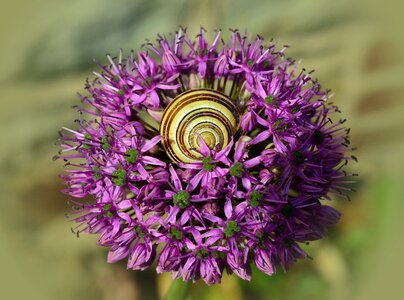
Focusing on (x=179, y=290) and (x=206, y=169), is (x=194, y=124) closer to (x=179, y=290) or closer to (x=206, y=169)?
(x=206, y=169)

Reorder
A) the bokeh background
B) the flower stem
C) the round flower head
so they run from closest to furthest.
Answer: the round flower head < the flower stem < the bokeh background

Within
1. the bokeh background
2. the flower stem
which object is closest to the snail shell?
the flower stem

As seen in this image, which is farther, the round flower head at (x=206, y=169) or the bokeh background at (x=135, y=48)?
the bokeh background at (x=135, y=48)

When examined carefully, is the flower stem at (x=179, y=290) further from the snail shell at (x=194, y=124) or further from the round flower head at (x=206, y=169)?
the snail shell at (x=194, y=124)

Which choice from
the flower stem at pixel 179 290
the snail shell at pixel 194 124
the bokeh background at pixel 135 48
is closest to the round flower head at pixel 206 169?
the snail shell at pixel 194 124

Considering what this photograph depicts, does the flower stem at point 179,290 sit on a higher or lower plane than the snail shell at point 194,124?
lower

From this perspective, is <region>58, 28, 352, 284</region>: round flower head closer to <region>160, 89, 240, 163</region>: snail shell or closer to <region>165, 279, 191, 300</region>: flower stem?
<region>160, 89, 240, 163</region>: snail shell

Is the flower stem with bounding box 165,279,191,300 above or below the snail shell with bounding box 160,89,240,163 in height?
below

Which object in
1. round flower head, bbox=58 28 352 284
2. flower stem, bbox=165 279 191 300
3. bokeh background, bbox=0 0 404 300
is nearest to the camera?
round flower head, bbox=58 28 352 284
